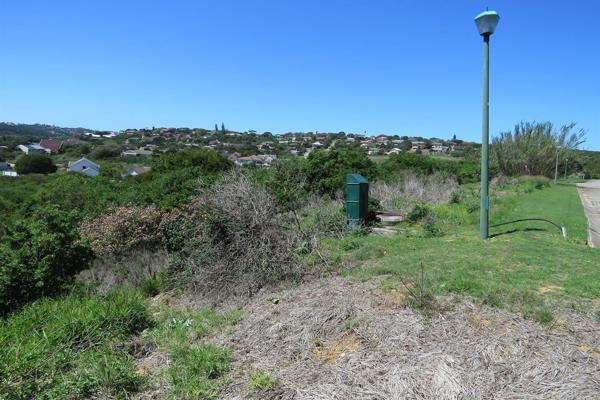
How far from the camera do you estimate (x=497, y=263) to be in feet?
19.9

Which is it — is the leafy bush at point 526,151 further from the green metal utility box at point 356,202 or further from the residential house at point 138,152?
the residential house at point 138,152

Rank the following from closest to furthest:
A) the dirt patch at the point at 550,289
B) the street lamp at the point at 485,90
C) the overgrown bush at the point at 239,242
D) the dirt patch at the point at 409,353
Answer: the dirt patch at the point at 409,353 < the dirt patch at the point at 550,289 < the overgrown bush at the point at 239,242 < the street lamp at the point at 485,90

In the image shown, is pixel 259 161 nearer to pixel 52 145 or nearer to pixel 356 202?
pixel 356 202

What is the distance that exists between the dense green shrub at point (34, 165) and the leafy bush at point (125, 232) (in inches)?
1878

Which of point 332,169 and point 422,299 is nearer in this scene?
point 422,299

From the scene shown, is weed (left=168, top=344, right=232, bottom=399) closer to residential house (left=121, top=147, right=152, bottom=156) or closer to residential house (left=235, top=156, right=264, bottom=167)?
residential house (left=235, top=156, right=264, bottom=167)

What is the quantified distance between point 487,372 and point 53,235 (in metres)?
6.49

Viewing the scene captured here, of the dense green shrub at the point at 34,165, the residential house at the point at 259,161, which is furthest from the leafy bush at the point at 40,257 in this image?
the dense green shrub at the point at 34,165

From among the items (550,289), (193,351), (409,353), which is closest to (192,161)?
(193,351)

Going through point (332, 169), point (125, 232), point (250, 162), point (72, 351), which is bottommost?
point (72, 351)

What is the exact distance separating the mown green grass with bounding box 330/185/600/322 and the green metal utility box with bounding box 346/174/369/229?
98 cm

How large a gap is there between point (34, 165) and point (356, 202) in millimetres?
51720

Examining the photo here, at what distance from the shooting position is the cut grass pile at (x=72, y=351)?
3.35 metres

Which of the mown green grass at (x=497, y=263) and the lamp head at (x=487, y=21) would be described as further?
the lamp head at (x=487, y=21)
